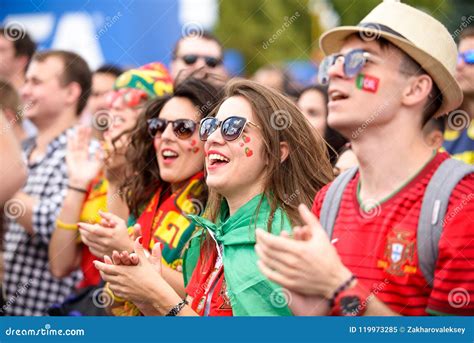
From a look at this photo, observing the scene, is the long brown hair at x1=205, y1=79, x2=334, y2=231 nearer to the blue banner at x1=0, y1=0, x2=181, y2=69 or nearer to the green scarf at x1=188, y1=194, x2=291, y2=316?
the green scarf at x1=188, y1=194, x2=291, y2=316

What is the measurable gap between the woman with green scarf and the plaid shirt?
178 cm

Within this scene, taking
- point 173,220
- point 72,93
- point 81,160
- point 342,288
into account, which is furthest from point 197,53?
point 342,288

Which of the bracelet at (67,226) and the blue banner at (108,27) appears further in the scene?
the blue banner at (108,27)

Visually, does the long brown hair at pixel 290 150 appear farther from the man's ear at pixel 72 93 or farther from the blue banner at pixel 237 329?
the man's ear at pixel 72 93

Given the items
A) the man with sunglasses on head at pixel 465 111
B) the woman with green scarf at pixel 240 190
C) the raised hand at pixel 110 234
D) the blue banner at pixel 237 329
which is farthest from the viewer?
the man with sunglasses on head at pixel 465 111

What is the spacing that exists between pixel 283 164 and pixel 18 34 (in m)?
3.34

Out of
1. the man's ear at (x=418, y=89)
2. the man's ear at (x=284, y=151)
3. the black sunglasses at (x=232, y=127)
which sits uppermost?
the man's ear at (x=418, y=89)

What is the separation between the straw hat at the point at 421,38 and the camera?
343cm

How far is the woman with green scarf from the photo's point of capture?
3.81 metres

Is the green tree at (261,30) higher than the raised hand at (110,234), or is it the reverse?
the raised hand at (110,234)

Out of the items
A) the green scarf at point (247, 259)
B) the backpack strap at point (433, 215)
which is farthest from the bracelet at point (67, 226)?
the backpack strap at point (433, 215)

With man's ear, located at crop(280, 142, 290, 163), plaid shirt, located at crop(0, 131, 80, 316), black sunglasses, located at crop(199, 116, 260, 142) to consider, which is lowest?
plaid shirt, located at crop(0, 131, 80, 316)

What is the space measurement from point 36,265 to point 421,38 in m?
3.19

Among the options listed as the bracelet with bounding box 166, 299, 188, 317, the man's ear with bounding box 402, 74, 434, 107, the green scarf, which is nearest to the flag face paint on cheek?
the man's ear with bounding box 402, 74, 434, 107
